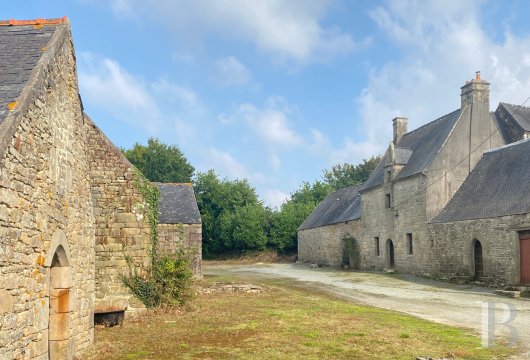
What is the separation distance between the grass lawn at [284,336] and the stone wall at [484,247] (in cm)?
848

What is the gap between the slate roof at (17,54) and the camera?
19.2ft

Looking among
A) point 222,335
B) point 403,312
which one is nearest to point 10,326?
point 222,335

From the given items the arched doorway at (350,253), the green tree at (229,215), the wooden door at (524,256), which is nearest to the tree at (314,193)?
the green tree at (229,215)

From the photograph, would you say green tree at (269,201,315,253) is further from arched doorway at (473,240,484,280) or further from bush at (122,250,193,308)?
bush at (122,250,193,308)

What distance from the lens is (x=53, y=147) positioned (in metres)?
7.17

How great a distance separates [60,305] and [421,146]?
24.7 m

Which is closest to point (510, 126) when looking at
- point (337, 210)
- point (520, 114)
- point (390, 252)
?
point (520, 114)

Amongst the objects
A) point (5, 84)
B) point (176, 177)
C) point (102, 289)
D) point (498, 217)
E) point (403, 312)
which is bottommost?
point (403, 312)

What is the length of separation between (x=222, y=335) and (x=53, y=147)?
17.4ft

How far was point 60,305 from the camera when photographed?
7867 millimetres

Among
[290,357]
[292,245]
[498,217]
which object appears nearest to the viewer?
[290,357]

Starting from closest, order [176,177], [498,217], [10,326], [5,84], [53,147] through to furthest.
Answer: [10,326] → [5,84] → [53,147] → [498,217] → [176,177]

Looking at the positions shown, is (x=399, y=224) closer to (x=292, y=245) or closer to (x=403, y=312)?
(x=403, y=312)

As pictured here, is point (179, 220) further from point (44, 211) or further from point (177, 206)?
point (44, 211)
